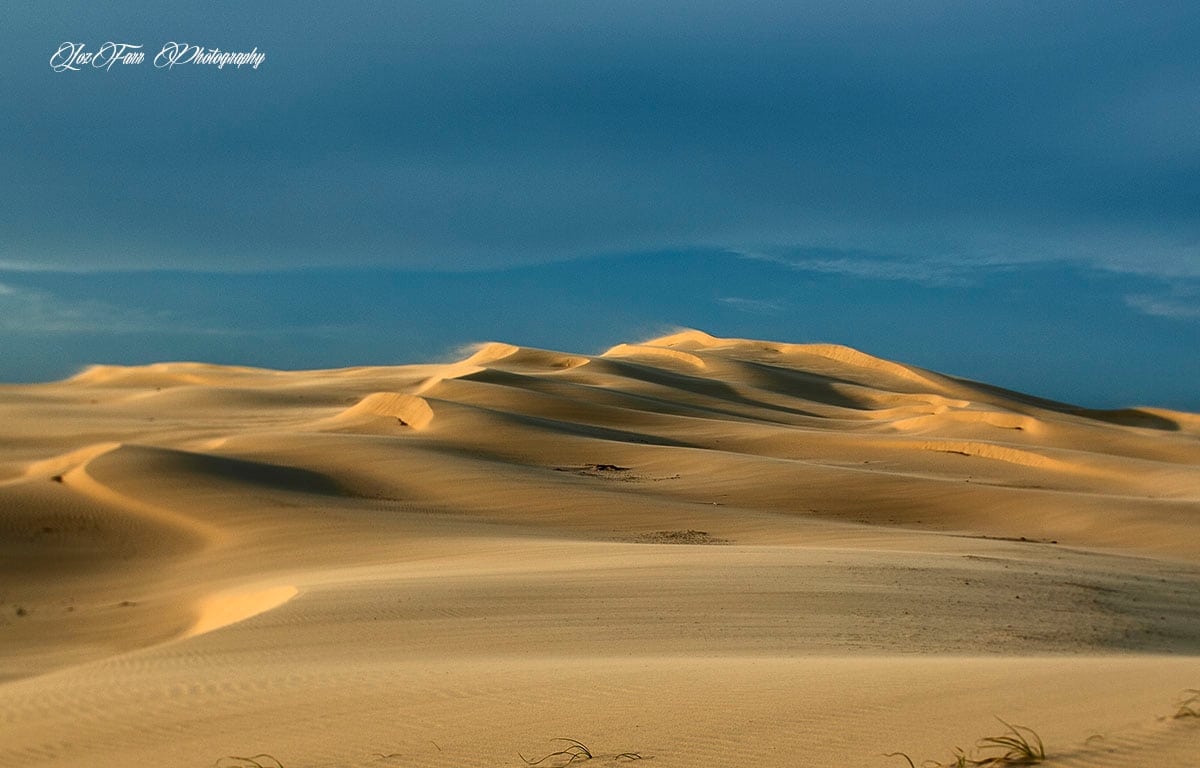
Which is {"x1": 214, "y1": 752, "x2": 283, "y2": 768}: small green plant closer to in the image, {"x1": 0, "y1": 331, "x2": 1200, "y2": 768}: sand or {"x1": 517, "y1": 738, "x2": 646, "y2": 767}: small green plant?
{"x1": 0, "y1": 331, "x2": 1200, "y2": 768}: sand

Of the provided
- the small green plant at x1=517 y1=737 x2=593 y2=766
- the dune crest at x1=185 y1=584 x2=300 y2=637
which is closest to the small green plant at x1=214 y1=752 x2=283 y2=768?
the small green plant at x1=517 y1=737 x2=593 y2=766

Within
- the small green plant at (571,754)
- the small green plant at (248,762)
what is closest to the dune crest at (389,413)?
the small green plant at (248,762)

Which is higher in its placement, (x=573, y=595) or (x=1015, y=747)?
(x=1015, y=747)

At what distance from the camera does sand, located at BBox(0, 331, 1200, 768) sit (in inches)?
209

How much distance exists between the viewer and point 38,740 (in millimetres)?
5871

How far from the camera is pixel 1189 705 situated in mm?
4816

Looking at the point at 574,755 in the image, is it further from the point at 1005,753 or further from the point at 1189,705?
the point at 1189,705

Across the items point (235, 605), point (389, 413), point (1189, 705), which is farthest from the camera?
point (389, 413)

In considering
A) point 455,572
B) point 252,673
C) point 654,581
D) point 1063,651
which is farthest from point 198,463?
point 1063,651

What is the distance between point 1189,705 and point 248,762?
4202 mm

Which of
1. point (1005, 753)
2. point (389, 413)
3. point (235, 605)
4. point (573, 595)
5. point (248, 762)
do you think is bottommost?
point (235, 605)

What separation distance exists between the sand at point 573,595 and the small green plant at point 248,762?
100 millimetres

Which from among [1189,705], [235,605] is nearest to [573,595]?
[235,605]

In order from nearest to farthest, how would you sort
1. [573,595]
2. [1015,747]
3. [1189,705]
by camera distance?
[1015,747]
[1189,705]
[573,595]
